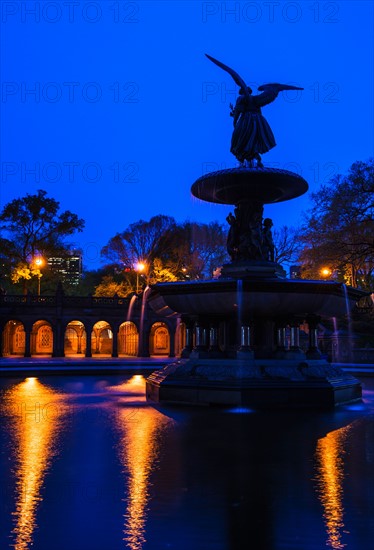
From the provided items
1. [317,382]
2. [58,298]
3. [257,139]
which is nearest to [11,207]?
[58,298]

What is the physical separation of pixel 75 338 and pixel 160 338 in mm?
10117

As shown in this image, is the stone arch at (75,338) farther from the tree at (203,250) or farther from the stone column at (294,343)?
the stone column at (294,343)

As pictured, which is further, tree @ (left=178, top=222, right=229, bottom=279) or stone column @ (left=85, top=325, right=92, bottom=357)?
tree @ (left=178, top=222, right=229, bottom=279)

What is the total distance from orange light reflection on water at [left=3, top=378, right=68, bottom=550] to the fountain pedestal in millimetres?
2540

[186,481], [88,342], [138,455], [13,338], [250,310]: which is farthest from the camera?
[13,338]

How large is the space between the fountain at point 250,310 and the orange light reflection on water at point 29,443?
2546 millimetres

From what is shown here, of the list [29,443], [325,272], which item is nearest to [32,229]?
[325,272]

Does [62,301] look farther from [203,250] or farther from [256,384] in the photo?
[256,384]

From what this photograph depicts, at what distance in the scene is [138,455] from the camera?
6.42 meters

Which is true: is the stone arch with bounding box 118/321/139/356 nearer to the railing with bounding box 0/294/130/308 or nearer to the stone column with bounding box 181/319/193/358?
the railing with bounding box 0/294/130/308

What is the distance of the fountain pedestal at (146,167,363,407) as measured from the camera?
1130 cm

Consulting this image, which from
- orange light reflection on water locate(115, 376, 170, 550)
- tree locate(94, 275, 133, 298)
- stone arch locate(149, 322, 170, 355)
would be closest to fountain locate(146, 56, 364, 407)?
orange light reflection on water locate(115, 376, 170, 550)

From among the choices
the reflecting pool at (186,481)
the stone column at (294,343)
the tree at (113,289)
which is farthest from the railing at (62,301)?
the reflecting pool at (186,481)

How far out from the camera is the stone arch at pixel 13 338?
51.5 meters
